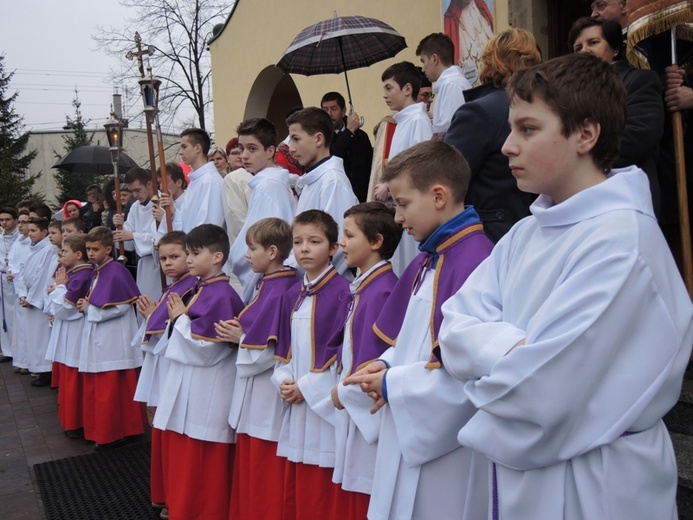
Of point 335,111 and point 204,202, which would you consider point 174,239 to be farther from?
point 335,111

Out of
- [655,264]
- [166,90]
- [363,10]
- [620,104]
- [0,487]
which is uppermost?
[166,90]

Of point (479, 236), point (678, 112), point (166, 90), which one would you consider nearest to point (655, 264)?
point (479, 236)

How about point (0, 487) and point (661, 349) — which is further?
point (0, 487)

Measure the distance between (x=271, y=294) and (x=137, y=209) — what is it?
4128mm

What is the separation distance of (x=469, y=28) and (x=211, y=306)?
4392mm

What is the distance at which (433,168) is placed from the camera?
2684 mm

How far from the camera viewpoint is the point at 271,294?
155 inches

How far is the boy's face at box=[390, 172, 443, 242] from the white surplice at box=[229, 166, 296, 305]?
86.6 inches

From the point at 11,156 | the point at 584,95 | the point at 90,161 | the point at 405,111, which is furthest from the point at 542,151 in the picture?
the point at 11,156

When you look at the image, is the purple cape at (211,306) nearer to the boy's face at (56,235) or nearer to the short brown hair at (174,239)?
the short brown hair at (174,239)

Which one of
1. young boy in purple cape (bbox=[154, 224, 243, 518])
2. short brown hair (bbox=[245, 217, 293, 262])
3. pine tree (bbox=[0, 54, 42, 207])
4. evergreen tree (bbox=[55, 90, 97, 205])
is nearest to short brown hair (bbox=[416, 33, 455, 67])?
short brown hair (bbox=[245, 217, 293, 262])

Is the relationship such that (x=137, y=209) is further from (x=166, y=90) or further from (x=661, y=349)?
(x=166, y=90)

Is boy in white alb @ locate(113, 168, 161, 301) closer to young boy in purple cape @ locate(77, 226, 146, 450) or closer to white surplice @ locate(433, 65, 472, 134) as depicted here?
young boy in purple cape @ locate(77, 226, 146, 450)

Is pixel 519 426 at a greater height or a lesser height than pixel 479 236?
lesser
